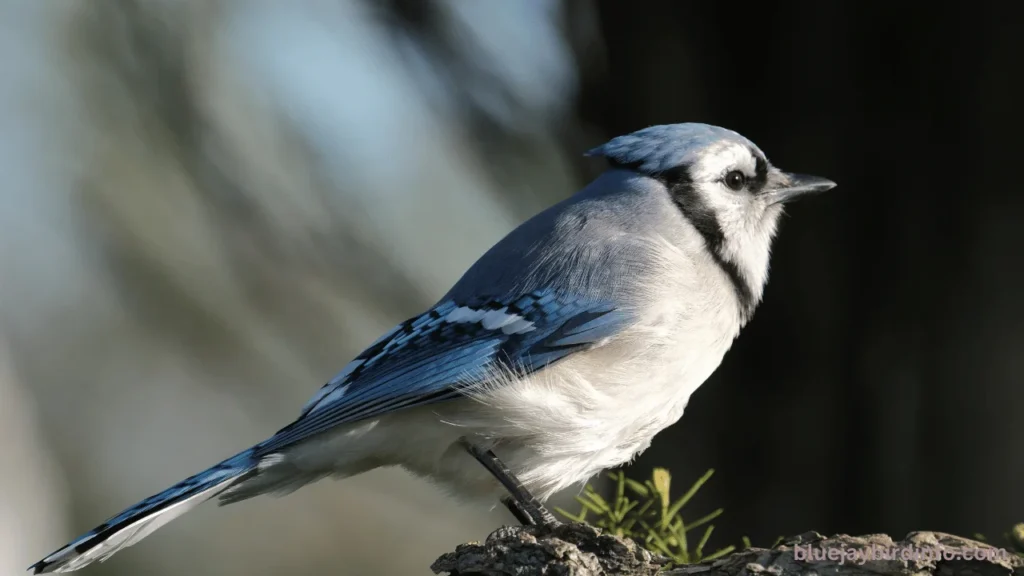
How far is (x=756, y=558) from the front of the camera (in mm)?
1197

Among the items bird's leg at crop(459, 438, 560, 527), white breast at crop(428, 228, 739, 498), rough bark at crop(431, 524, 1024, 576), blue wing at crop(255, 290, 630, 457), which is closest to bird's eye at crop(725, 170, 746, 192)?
white breast at crop(428, 228, 739, 498)

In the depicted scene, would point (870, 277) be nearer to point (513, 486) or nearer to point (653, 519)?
point (653, 519)

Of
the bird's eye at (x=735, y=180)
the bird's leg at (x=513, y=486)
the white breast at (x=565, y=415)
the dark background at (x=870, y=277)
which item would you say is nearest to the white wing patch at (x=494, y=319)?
the white breast at (x=565, y=415)

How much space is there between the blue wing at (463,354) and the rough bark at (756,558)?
0.43 m

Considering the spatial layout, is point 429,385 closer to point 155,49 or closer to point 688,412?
point 688,412

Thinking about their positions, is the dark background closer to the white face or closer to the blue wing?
the white face

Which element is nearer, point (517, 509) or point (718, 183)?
point (517, 509)

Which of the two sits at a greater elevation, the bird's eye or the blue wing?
the blue wing

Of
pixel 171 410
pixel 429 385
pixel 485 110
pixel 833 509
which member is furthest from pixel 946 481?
pixel 171 410

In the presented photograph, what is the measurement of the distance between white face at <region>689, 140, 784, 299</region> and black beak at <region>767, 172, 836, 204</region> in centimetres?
2

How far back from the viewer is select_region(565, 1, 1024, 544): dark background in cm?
229

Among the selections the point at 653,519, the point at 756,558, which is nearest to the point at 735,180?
the point at 653,519

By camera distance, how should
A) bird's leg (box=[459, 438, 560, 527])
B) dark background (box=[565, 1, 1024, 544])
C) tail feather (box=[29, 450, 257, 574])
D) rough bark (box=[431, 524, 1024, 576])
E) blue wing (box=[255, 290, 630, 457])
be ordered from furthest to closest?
dark background (box=[565, 1, 1024, 544]), blue wing (box=[255, 290, 630, 457]), bird's leg (box=[459, 438, 560, 527]), tail feather (box=[29, 450, 257, 574]), rough bark (box=[431, 524, 1024, 576])

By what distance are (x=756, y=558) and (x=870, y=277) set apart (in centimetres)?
146
